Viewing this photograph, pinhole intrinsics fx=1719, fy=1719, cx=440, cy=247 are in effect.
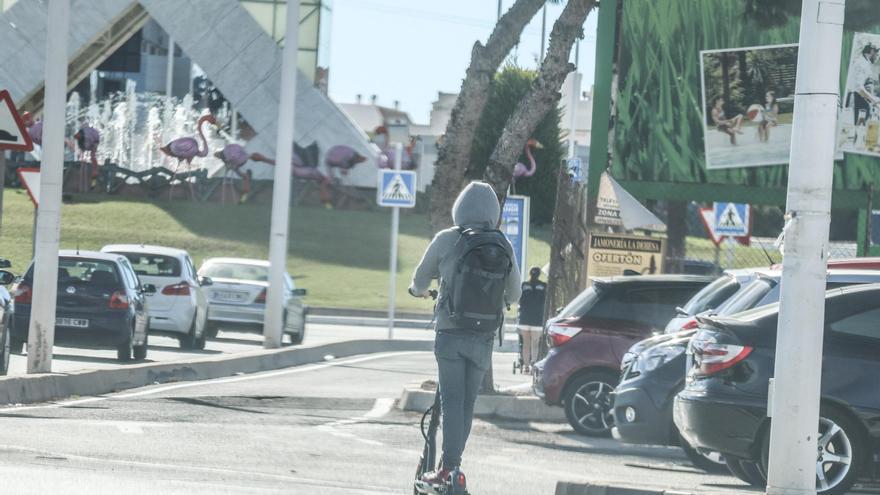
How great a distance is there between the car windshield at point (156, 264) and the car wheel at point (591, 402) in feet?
39.3

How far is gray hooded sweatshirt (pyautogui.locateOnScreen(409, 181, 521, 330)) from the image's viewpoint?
9.26 meters

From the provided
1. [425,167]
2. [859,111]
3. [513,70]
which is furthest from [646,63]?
[425,167]

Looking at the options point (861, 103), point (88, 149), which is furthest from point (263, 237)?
point (861, 103)

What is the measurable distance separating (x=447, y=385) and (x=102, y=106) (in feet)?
236

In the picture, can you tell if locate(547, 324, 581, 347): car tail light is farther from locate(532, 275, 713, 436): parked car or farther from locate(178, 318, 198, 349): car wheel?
locate(178, 318, 198, 349): car wheel

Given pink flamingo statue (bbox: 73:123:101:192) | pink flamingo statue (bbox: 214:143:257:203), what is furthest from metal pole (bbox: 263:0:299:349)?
pink flamingo statue (bbox: 73:123:101:192)

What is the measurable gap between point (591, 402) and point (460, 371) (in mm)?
7222

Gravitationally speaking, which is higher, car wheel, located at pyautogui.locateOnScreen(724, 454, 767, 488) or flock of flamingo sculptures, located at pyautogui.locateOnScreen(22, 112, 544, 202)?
flock of flamingo sculptures, located at pyautogui.locateOnScreen(22, 112, 544, 202)

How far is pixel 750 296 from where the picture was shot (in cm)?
1246

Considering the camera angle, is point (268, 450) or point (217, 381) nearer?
point (268, 450)

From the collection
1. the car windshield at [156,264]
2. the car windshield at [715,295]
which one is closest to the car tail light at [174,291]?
the car windshield at [156,264]

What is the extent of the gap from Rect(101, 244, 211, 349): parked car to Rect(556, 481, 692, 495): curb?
17.4 m

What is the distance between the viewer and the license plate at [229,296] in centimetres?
3000

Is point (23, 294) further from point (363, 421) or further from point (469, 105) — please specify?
point (363, 421)
